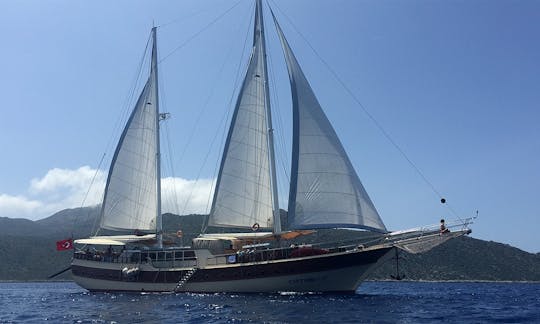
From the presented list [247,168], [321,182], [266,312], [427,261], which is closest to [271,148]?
[247,168]

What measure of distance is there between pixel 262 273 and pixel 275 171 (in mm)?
8340

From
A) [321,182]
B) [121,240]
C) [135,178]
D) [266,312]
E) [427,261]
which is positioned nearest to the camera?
[266,312]

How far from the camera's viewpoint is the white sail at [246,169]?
4544 centimetres

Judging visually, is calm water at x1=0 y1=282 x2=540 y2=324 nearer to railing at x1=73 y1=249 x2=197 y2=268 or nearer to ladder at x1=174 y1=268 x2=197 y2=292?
ladder at x1=174 y1=268 x2=197 y2=292

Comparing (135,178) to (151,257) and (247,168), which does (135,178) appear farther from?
(247,168)

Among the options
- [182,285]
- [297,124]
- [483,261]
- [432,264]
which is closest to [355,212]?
[297,124]

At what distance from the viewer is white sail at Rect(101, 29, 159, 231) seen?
53.1m

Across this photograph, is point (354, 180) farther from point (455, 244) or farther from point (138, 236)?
point (455, 244)

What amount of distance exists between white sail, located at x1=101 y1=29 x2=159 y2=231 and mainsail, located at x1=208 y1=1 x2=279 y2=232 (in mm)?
9887

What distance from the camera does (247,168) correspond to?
1795 inches

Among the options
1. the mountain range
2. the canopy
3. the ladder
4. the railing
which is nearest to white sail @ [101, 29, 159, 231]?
the canopy

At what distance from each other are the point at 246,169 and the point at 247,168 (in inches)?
4.7

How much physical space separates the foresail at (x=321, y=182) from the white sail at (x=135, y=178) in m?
18.0

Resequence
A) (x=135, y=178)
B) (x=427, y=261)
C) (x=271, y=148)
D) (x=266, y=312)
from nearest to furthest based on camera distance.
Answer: (x=266, y=312) → (x=271, y=148) → (x=135, y=178) → (x=427, y=261)
